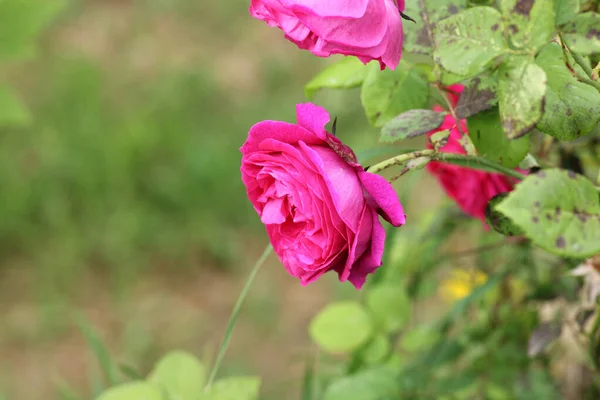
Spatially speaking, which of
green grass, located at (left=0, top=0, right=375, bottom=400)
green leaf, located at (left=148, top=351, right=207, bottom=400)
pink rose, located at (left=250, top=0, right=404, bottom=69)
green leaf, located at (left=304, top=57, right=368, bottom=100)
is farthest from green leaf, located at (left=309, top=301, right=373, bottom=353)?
green grass, located at (left=0, top=0, right=375, bottom=400)

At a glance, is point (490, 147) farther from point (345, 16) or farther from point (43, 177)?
point (43, 177)

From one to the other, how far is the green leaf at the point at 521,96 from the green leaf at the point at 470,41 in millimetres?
16

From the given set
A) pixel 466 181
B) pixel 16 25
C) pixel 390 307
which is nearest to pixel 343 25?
pixel 466 181

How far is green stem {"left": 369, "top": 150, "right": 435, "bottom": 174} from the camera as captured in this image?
47 cm

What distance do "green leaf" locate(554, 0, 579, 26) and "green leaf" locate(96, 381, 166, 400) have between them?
41 cm

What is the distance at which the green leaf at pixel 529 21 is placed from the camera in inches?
16.1

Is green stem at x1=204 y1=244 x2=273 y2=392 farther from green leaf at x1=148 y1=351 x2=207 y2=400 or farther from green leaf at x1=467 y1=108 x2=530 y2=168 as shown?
green leaf at x1=467 y1=108 x2=530 y2=168

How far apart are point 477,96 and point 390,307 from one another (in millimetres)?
477

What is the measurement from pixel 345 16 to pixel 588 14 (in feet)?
0.44

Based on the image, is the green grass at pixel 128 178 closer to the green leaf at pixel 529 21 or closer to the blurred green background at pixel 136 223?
the blurred green background at pixel 136 223

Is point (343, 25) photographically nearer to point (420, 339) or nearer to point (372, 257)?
point (372, 257)

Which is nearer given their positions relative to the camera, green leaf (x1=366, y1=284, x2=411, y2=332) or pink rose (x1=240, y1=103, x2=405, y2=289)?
pink rose (x1=240, y1=103, x2=405, y2=289)

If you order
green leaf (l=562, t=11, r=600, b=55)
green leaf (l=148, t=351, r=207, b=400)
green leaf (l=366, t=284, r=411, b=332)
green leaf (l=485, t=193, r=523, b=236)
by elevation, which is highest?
green leaf (l=562, t=11, r=600, b=55)

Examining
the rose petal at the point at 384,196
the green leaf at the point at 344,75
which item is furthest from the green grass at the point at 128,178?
the rose petal at the point at 384,196
